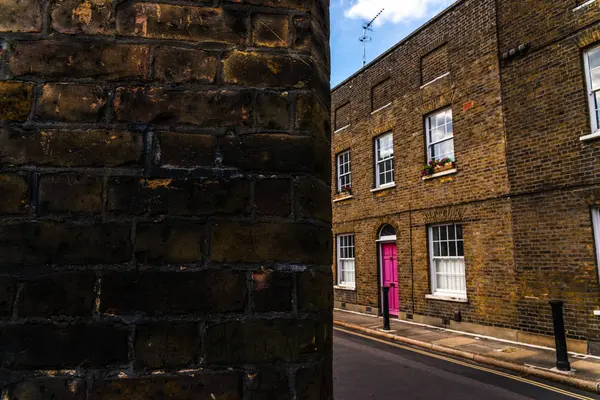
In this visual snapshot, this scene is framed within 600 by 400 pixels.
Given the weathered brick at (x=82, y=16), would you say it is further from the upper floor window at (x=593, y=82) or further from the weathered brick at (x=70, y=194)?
the upper floor window at (x=593, y=82)

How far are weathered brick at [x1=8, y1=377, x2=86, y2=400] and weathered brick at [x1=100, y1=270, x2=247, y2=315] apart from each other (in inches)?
9.2

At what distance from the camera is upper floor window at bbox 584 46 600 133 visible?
902cm

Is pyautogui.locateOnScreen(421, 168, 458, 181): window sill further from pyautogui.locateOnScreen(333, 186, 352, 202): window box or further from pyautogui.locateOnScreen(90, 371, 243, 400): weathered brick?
pyautogui.locateOnScreen(90, 371, 243, 400): weathered brick

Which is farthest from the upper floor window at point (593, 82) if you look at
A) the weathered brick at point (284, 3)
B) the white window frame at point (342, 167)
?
the weathered brick at point (284, 3)

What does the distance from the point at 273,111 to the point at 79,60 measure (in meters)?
0.69

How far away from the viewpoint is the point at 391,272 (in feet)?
49.0

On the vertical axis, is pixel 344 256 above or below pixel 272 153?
below

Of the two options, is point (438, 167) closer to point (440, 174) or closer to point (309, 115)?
point (440, 174)

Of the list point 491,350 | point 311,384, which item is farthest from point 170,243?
point 491,350

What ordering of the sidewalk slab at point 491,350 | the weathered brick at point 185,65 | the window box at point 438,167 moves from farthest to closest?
the window box at point 438,167, the sidewalk slab at point 491,350, the weathered brick at point 185,65

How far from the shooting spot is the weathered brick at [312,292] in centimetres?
144

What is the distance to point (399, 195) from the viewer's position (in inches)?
566

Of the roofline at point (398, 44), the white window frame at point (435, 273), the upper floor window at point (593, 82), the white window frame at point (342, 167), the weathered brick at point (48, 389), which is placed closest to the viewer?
the weathered brick at point (48, 389)

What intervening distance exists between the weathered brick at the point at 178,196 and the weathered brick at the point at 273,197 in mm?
39
